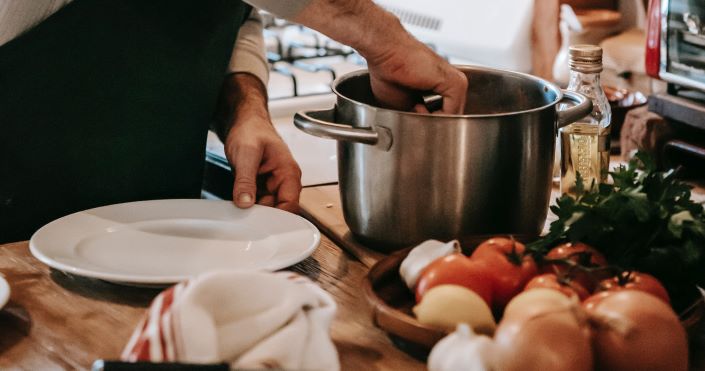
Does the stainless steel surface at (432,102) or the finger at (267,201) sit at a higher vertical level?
the stainless steel surface at (432,102)

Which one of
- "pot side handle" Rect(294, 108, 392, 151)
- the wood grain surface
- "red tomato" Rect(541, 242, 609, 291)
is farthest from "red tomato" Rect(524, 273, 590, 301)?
"pot side handle" Rect(294, 108, 392, 151)

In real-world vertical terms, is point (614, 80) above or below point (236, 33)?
below

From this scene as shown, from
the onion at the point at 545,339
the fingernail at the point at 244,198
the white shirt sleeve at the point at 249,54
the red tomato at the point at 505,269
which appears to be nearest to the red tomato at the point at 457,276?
the red tomato at the point at 505,269

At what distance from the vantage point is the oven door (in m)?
1.50

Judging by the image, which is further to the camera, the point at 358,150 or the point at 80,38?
the point at 80,38

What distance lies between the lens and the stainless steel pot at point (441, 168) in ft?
3.33

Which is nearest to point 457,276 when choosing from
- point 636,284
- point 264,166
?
point 636,284

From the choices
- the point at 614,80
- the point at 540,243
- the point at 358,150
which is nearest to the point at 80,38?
the point at 358,150

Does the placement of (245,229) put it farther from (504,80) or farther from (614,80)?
(614,80)

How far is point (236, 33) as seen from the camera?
1430 millimetres

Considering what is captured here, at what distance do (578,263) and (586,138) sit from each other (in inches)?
16.3

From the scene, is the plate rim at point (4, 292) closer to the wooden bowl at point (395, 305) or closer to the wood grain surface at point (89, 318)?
the wood grain surface at point (89, 318)

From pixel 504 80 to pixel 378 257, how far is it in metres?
0.27

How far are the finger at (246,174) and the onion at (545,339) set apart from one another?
1.81ft
